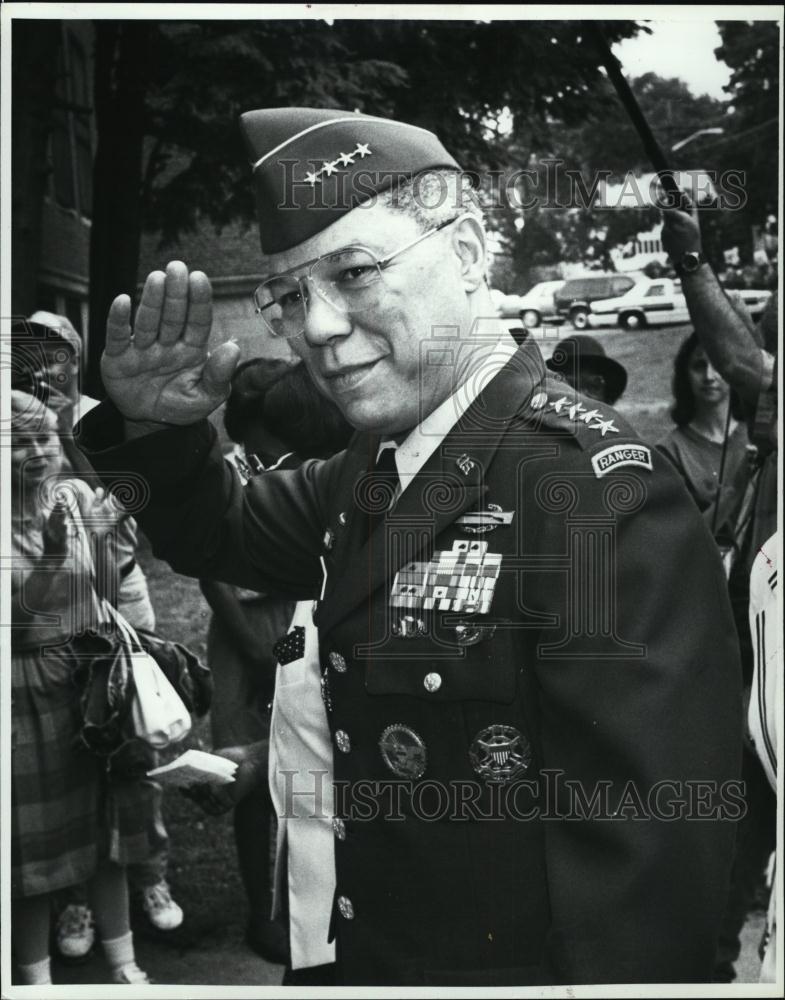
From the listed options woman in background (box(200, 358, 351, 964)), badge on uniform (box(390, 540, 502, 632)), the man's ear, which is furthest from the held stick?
badge on uniform (box(390, 540, 502, 632))

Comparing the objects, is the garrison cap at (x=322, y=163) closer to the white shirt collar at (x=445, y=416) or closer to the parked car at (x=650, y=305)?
the white shirt collar at (x=445, y=416)

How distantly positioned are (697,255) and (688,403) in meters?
0.35

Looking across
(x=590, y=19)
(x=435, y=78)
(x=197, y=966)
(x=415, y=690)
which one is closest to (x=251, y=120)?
Result: (x=435, y=78)

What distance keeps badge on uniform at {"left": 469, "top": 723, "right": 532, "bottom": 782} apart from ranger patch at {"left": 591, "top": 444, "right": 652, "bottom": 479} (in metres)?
0.50

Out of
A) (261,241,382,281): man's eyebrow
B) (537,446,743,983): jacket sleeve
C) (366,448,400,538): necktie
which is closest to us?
(537,446,743,983): jacket sleeve

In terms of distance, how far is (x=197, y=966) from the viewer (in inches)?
113

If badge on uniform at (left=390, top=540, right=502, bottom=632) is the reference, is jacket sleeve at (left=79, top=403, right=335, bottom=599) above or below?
above

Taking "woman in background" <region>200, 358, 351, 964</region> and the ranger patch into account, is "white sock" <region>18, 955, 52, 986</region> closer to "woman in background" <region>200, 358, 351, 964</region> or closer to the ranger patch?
"woman in background" <region>200, 358, 351, 964</region>

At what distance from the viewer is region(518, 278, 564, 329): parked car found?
267 cm

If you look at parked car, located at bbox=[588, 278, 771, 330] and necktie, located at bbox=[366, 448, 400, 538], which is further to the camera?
parked car, located at bbox=[588, 278, 771, 330]

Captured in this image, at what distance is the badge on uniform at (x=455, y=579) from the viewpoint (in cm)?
215

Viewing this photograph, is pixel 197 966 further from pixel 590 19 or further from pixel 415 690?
pixel 590 19

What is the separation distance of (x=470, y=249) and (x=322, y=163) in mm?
359

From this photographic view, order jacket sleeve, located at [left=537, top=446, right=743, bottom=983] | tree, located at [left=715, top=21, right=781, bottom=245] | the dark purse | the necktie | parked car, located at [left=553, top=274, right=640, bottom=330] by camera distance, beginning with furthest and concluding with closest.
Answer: the dark purse → parked car, located at [left=553, top=274, right=640, bottom=330] → tree, located at [left=715, top=21, right=781, bottom=245] → the necktie → jacket sleeve, located at [left=537, top=446, right=743, bottom=983]
